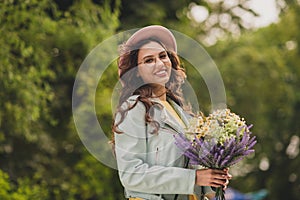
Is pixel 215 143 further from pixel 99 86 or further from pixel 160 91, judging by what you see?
pixel 99 86

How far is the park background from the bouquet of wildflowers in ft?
12.5

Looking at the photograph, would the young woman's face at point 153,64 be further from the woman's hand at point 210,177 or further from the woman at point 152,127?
the woman's hand at point 210,177

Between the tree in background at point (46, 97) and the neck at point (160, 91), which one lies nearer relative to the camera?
the neck at point (160, 91)

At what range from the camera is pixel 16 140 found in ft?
32.2

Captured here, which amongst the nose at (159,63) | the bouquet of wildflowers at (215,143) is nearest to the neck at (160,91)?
the nose at (159,63)

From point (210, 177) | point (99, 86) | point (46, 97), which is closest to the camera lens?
point (210, 177)

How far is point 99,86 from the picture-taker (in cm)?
945

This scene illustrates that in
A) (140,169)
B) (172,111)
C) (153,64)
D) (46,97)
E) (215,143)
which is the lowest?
(140,169)

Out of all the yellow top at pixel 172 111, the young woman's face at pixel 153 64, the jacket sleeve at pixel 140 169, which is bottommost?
the jacket sleeve at pixel 140 169

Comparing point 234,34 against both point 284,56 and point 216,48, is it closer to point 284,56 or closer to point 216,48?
point 216,48

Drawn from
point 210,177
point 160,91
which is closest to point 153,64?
point 160,91

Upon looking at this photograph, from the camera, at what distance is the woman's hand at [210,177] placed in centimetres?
358

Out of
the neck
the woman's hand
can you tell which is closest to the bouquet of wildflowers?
the woman's hand

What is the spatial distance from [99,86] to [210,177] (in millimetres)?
5947
